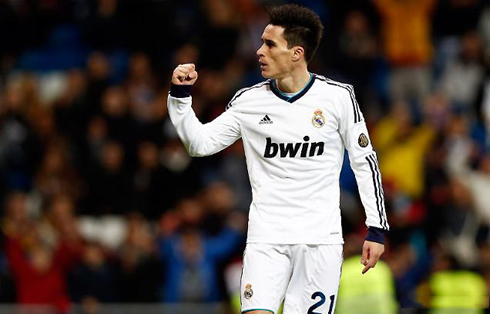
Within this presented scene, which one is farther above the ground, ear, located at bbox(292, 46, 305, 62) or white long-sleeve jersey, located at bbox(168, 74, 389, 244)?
ear, located at bbox(292, 46, 305, 62)

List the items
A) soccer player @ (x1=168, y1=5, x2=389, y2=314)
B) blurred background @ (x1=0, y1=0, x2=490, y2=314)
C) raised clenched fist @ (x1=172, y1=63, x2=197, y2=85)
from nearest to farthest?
raised clenched fist @ (x1=172, y1=63, x2=197, y2=85) → soccer player @ (x1=168, y1=5, x2=389, y2=314) → blurred background @ (x1=0, y1=0, x2=490, y2=314)

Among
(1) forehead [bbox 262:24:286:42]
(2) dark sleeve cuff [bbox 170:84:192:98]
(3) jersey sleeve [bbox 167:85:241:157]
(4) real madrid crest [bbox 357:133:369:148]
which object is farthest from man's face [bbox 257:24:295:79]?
(4) real madrid crest [bbox 357:133:369:148]

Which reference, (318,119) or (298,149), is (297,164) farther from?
(318,119)

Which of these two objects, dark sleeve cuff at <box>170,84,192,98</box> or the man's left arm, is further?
the man's left arm

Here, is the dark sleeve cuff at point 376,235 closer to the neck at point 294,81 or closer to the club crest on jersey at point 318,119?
the club crest on jersey at point 318,119

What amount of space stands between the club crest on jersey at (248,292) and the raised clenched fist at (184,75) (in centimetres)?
124

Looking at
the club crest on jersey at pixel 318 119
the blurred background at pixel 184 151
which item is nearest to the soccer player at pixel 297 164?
the club crest on jersey at pixel 318 119

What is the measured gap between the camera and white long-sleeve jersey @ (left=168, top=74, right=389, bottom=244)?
6.80 meters

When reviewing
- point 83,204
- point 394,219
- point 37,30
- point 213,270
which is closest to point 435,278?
point 394,219

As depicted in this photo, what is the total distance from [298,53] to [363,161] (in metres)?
0.76

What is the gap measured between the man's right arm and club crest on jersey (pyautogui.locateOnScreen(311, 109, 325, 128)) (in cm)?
49

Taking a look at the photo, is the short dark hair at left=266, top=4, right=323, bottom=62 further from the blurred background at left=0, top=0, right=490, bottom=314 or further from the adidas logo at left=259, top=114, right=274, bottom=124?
the blurred background at left=0, top=0, right=490, bottom=314

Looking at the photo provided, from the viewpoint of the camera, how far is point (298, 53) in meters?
6.92

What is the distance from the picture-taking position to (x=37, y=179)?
14.4 meters
